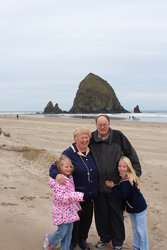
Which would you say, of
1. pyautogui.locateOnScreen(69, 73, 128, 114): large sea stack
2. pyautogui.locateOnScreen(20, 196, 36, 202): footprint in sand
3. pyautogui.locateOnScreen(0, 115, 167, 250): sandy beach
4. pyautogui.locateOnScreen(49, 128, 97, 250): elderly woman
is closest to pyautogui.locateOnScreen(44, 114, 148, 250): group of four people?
pyautogui.locateOnScreen(49, 128, 97, 250): elderly woman

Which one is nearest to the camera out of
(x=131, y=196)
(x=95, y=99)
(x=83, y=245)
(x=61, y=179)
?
(x=61, y=179)

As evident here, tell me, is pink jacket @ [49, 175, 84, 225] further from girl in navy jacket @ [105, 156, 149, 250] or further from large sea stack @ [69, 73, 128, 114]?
large sea stack @ [69, 73, 128, 114]

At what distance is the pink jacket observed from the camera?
3.88 meters

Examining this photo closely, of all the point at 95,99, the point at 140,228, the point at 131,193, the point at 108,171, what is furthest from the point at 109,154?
the point at 95,99

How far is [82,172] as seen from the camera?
160 inches

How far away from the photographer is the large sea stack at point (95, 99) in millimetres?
91875

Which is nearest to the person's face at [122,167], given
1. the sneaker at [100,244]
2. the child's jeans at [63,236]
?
the child's jeans at [63,236]

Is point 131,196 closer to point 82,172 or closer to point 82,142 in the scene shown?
point 82,172

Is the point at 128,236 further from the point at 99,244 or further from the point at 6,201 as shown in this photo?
the point at 6,201

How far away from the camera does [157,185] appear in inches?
309

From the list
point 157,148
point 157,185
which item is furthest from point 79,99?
point 157,185

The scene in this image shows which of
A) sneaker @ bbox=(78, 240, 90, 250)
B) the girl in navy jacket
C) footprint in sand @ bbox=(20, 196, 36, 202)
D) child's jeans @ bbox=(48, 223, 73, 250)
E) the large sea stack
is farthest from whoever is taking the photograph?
the large sea stack

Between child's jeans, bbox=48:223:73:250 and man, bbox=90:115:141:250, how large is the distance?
538mm

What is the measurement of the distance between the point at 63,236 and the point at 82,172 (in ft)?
2.65
